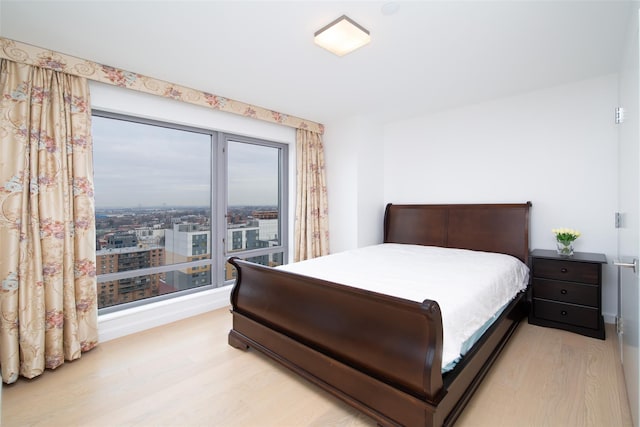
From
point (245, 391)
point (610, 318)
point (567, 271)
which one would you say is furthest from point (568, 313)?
point (245, 391)

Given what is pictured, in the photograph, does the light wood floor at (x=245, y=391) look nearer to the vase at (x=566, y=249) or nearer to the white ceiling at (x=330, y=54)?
the vase at (x=566, y=249)

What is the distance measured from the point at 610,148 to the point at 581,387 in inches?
86.9

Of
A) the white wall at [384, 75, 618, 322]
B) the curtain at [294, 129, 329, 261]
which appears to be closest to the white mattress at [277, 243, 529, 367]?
the white wall at [384, 75, 618, 322]

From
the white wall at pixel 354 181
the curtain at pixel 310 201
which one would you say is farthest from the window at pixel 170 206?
the white wall at pixel 354 181

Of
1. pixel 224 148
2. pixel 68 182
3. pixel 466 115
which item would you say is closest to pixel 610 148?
pixel 466 115

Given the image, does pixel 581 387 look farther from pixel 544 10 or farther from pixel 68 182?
pixel 68 182

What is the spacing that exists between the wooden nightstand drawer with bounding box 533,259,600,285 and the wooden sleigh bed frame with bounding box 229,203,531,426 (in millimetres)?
314

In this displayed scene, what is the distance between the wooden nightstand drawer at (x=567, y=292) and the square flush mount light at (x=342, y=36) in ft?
8.75

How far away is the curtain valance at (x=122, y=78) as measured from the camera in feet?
6.95

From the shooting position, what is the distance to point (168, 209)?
3178 millimetres

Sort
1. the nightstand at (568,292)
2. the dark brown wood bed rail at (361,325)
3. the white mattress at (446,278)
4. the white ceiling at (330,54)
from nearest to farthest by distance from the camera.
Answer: the dark brown wood bed rail at (361,325)
the white mattress at (446,278)
the white ceiling at (330,54)
the nightstand at (568,292)

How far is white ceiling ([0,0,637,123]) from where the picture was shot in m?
1.82

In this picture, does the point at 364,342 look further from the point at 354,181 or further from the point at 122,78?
the point at 122,78

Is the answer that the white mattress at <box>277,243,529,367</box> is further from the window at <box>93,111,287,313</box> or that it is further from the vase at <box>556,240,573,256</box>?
the window at <box>93,111,287,313</box>
